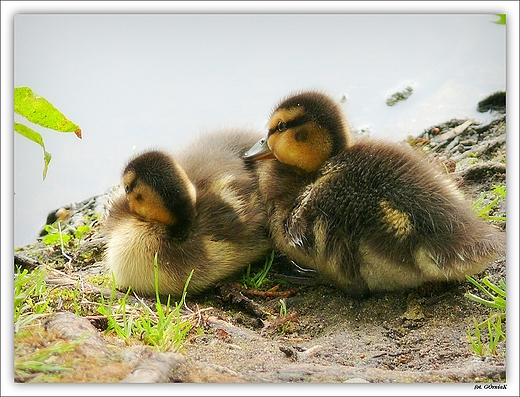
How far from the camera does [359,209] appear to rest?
222 cm

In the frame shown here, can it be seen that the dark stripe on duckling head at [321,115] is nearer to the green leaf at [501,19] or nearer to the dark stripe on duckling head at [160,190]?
the dark stripe on duckling head at [160,190]

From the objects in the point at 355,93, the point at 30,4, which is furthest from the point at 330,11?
the point at 30,4

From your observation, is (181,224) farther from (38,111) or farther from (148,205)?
(38,111)

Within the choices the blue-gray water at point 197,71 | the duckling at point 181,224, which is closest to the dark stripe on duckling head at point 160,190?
the duckling at point 181,224

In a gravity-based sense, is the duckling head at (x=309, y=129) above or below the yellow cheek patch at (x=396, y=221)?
above

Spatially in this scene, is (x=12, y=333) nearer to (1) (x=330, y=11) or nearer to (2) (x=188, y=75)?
(2) (x=188, y=75)

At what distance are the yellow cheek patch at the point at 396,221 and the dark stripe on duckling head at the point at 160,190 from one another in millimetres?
656

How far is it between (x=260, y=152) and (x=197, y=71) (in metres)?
0.37

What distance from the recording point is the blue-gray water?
7.34 feet

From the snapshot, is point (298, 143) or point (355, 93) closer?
point (298, 143)

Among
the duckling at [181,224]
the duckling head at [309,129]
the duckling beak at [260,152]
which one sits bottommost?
the duckling at [181,224]

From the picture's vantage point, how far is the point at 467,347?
2006 mm

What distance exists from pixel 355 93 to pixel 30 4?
3.81 feet

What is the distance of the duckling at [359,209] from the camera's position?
217cm
